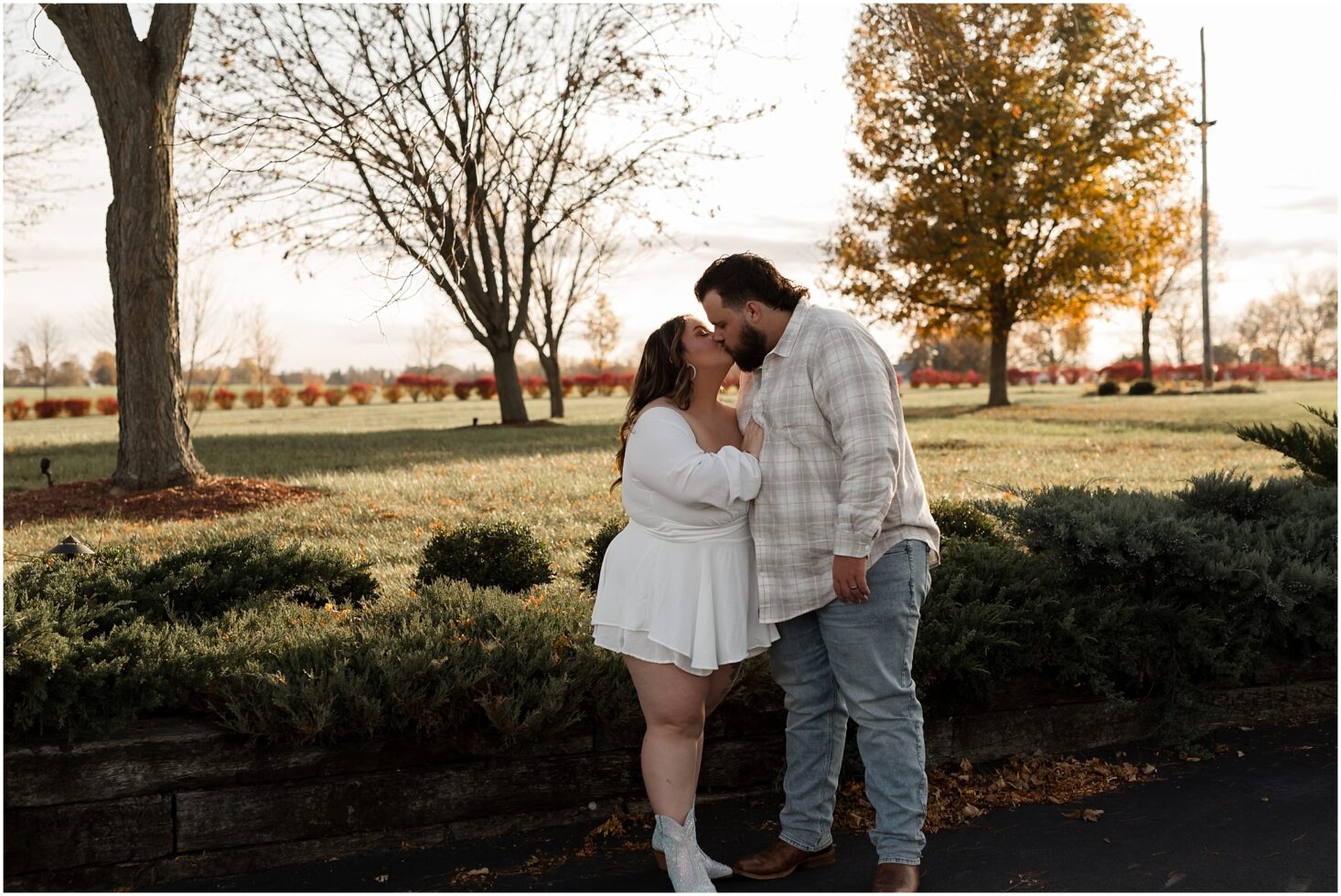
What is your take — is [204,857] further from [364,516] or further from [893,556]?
[364,516]

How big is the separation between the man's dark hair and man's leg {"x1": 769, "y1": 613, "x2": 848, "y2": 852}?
1134 mm

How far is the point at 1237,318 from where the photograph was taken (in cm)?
7206

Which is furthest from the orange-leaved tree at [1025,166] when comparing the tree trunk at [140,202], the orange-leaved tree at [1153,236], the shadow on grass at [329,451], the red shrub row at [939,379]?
the red shrub row at [939,379]

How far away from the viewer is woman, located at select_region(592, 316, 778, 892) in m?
3.64

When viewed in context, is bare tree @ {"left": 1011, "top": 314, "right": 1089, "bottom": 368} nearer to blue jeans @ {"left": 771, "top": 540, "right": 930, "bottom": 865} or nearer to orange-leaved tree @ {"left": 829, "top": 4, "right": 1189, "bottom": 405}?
orange-leaved tree @ {"left": 829, "top": 4, "right": 1189, "bottom": 405}

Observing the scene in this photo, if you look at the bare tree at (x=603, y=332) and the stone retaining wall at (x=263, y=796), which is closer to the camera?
the stone retaining wall at (x=263, y=796)

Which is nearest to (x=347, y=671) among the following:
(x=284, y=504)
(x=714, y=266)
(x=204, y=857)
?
(x=204, y=857)

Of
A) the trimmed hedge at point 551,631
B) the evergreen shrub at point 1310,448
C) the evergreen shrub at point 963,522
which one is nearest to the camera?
the trimmed hedge at point 551,631

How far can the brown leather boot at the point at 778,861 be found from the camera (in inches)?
152

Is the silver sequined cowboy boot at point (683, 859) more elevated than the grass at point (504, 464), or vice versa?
the grass at point (504, 464)

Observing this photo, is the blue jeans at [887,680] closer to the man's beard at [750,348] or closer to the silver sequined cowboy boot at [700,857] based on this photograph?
the silver sequined cowboy boot at [700,857]

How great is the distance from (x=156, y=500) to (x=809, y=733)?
28.9 ft

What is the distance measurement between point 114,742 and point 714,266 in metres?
2.70

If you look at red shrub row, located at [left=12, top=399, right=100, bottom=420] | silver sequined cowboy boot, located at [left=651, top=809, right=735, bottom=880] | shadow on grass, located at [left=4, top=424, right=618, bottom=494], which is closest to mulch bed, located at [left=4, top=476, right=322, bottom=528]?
shadow on grass, located at [left=4, top=424, right=618, bottom=494]
